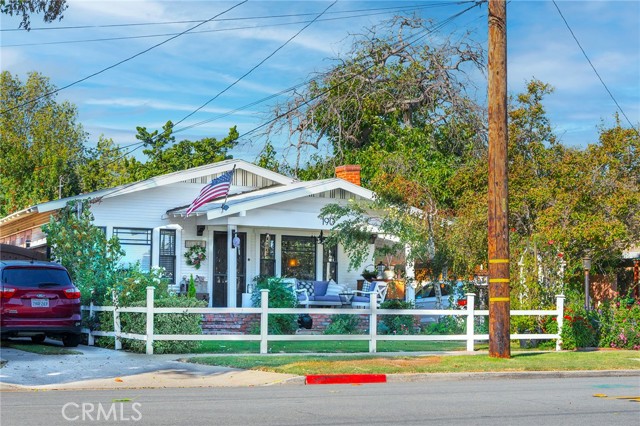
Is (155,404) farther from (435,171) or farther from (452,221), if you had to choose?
(435,171)

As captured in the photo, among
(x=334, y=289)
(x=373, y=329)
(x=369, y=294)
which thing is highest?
(x=334, y=289)

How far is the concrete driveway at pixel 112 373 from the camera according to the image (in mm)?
14453

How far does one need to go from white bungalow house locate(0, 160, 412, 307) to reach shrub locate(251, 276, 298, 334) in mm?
1873

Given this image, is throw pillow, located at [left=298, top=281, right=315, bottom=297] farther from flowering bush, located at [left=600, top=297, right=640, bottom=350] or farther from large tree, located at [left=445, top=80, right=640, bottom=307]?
flowering bush, located at [left=600, top=297, right=640, bottom=350]

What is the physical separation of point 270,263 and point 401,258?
4.20m

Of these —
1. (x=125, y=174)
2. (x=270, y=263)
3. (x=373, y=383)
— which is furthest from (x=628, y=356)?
(x=125, y=174)

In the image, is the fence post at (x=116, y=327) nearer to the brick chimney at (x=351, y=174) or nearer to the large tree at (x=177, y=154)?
the brick chimney at (x=351, y=174)

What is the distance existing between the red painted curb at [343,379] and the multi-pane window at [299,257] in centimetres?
1373

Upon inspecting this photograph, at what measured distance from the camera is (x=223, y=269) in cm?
2892

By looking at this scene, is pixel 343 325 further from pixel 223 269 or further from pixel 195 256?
pixel 195 256

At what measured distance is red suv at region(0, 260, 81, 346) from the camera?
63.2ft

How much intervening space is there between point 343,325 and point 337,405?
41.4 feet

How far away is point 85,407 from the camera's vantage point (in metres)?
11.3

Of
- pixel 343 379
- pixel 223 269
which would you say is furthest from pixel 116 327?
pixel 223 269
